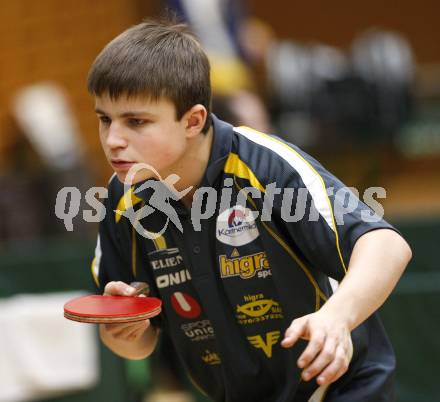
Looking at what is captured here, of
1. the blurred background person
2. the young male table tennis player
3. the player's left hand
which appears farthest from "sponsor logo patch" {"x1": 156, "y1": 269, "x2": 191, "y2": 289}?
the blurred background person

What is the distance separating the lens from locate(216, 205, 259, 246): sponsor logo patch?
2.47m

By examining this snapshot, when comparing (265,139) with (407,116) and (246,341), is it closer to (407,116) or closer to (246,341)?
(246,341)

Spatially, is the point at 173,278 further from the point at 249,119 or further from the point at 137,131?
the point at 249,119

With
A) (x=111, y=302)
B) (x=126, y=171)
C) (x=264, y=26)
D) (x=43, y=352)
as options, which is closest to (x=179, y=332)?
(x=111, y=302)

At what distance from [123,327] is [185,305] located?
24 centimetres

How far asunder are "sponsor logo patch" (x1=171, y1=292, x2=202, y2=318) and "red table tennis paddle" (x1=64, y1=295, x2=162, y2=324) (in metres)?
0.30

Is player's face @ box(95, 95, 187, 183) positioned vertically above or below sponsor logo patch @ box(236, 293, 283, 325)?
above

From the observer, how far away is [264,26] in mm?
11305

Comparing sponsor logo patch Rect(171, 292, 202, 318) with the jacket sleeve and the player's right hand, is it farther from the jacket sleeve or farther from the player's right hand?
the jacket sleeve

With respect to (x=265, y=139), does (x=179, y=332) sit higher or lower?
lower

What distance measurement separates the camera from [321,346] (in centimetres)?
188

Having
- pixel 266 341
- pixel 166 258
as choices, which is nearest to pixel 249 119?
pixel 166 258

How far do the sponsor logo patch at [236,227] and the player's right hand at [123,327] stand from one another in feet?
1.02

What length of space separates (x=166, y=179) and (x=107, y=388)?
2633mm
